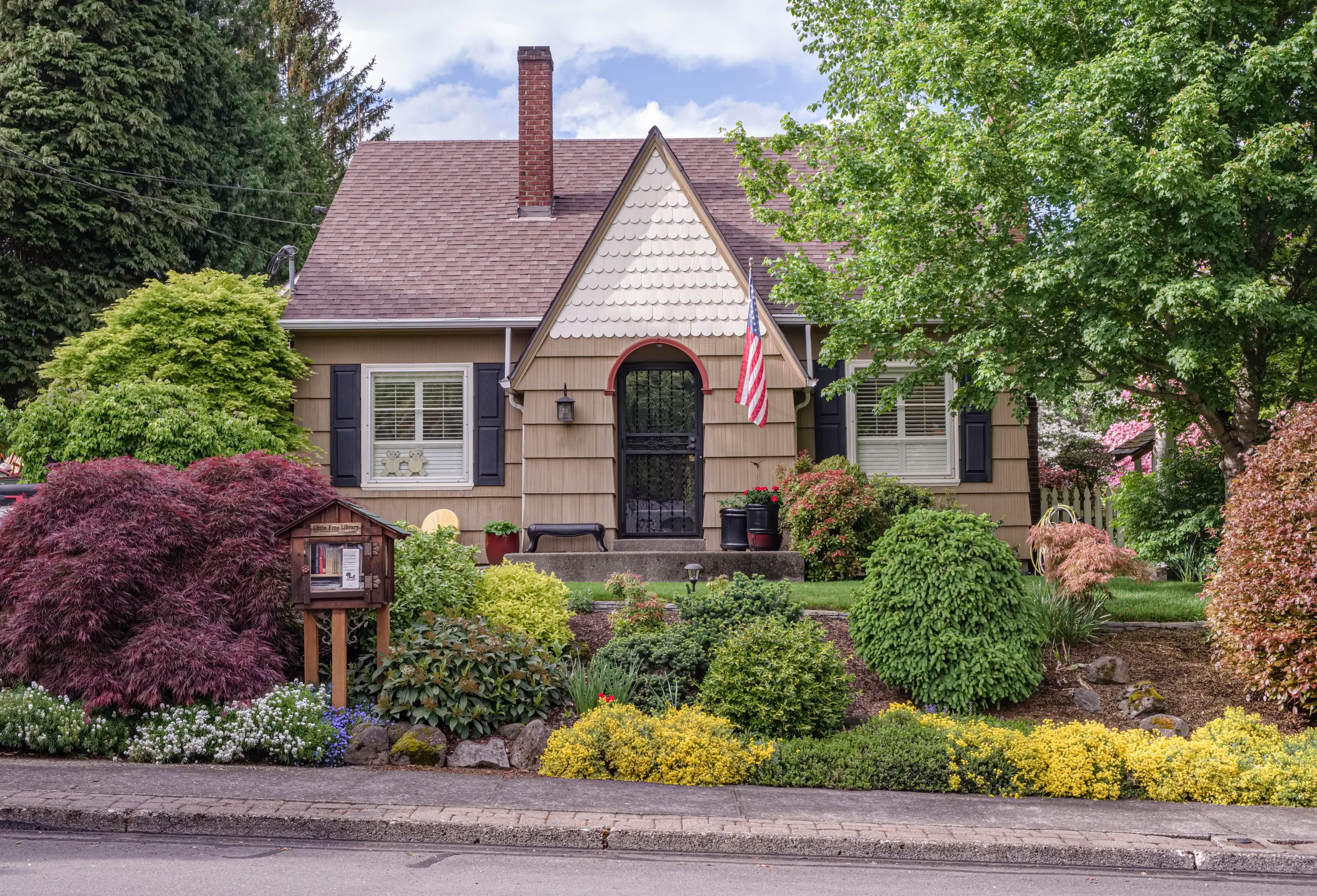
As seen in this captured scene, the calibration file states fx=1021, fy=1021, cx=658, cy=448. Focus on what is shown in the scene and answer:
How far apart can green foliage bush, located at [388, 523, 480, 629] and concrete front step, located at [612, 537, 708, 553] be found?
3.98m

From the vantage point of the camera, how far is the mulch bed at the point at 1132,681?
7660 mm

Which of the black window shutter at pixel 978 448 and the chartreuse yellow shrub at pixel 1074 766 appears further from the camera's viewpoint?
the black window shutter at pixel 978 448

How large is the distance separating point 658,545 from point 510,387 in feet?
8.83

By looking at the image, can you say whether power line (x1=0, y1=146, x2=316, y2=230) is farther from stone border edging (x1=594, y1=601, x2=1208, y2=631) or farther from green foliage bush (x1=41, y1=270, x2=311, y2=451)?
stone border edging (x1=594, y1=601, x2=1208, y2=631)

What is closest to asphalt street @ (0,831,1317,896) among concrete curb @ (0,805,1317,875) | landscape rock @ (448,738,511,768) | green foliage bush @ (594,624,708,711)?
concrete curb @ (0,805,1317,875)

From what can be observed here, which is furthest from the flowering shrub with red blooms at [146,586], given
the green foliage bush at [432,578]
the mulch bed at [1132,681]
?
the mulch bed at [1132,681]

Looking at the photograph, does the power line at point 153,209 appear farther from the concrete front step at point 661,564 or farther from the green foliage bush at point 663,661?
the green foliage bush at point 663,661

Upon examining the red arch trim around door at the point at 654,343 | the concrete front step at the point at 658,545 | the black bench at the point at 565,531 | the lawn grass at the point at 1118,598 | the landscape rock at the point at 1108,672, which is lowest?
the landscape rock at the point at 1108,672

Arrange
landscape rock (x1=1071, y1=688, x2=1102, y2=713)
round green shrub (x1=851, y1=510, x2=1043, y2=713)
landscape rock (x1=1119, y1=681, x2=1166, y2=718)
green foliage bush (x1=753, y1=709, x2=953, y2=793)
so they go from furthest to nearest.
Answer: landscape rock (x1=1071, y1=688, x2=1102, y2=713), landscape rock (x1=1119, y1=681, x2=1166, y2=718), round green shrub (x1=851, y1=510, x2=1043, y2=713), green foliage bush (x1=753, y1=709, x2=953, y2=793)

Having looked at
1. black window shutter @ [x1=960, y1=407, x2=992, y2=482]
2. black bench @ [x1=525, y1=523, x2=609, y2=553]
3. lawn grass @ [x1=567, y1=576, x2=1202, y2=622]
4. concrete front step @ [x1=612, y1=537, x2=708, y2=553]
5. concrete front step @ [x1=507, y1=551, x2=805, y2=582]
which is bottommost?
lawn grass @ [x1=567, y1=576, x2=1202, y2=622]

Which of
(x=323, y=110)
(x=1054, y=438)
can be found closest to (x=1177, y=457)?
(x=1054, y=438)

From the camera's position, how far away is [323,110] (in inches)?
1357

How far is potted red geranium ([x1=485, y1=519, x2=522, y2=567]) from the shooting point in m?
12.7

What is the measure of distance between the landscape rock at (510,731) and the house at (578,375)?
5.51 meters
